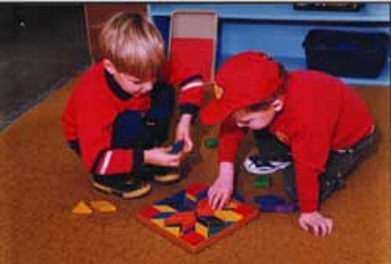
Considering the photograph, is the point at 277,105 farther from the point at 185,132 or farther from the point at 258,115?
the point at 185,132

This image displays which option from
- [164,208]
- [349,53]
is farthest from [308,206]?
[349,53]

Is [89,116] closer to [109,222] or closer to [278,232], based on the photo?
[109,222]

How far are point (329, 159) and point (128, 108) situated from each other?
473 mm

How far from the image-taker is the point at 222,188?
1.15 meters

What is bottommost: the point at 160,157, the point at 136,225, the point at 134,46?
the point at 136,225

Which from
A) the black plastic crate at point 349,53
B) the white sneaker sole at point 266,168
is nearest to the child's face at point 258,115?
the white sneaker sole at point 266,168

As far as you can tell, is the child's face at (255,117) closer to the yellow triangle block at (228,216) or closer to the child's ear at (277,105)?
the child's ear at (277,105)

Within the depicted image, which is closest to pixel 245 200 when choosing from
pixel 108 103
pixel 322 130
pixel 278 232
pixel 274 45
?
pixel 278 232

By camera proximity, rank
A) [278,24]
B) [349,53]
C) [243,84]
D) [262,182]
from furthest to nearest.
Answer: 1. [278,24]
2. [349,53]
3. [262,182]
4. [243,84]

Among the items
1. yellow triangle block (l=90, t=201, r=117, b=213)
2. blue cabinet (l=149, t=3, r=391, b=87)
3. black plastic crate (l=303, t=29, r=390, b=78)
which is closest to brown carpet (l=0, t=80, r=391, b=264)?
yellow triangle block (l=90, t=201, r=117, b=213)

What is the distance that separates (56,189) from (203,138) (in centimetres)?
44

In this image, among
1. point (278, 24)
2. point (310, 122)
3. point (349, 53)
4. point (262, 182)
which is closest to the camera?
point (310, 122)

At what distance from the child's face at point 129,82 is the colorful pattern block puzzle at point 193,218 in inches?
10.1

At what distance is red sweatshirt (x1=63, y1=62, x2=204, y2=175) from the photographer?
Result: 3.51 feet
